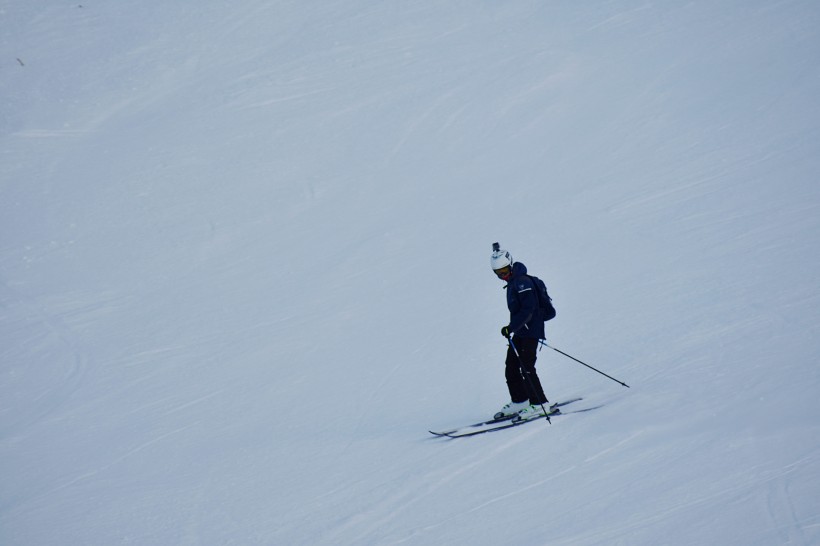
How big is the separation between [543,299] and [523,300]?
21cm

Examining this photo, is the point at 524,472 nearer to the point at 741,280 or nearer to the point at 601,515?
the point at 601,515

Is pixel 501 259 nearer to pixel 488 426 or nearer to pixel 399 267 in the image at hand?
pixel 488 426

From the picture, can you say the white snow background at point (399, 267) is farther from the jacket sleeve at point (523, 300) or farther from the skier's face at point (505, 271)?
the skier's face at point (505, 271)

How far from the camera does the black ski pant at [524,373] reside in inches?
250

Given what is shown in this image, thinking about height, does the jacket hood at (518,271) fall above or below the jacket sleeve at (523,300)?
above

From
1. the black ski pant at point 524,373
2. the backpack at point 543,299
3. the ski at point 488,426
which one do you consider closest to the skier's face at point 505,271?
the backpack at point 543,299

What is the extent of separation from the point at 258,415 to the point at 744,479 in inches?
214

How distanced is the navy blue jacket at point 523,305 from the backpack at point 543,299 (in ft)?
0.14

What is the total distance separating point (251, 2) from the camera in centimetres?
2122

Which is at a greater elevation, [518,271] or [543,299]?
[518,271]

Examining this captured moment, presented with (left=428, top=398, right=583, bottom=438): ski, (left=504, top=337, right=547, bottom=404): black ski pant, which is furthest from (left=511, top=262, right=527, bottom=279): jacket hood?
(left=428, top=398, right=583, bottom=438): ski

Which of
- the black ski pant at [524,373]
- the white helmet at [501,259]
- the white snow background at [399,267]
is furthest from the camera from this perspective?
the black ski pant at [524,373]

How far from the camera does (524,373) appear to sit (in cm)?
636

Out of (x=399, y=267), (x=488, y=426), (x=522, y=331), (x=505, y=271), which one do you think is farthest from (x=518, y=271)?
(x=399, y=267)
